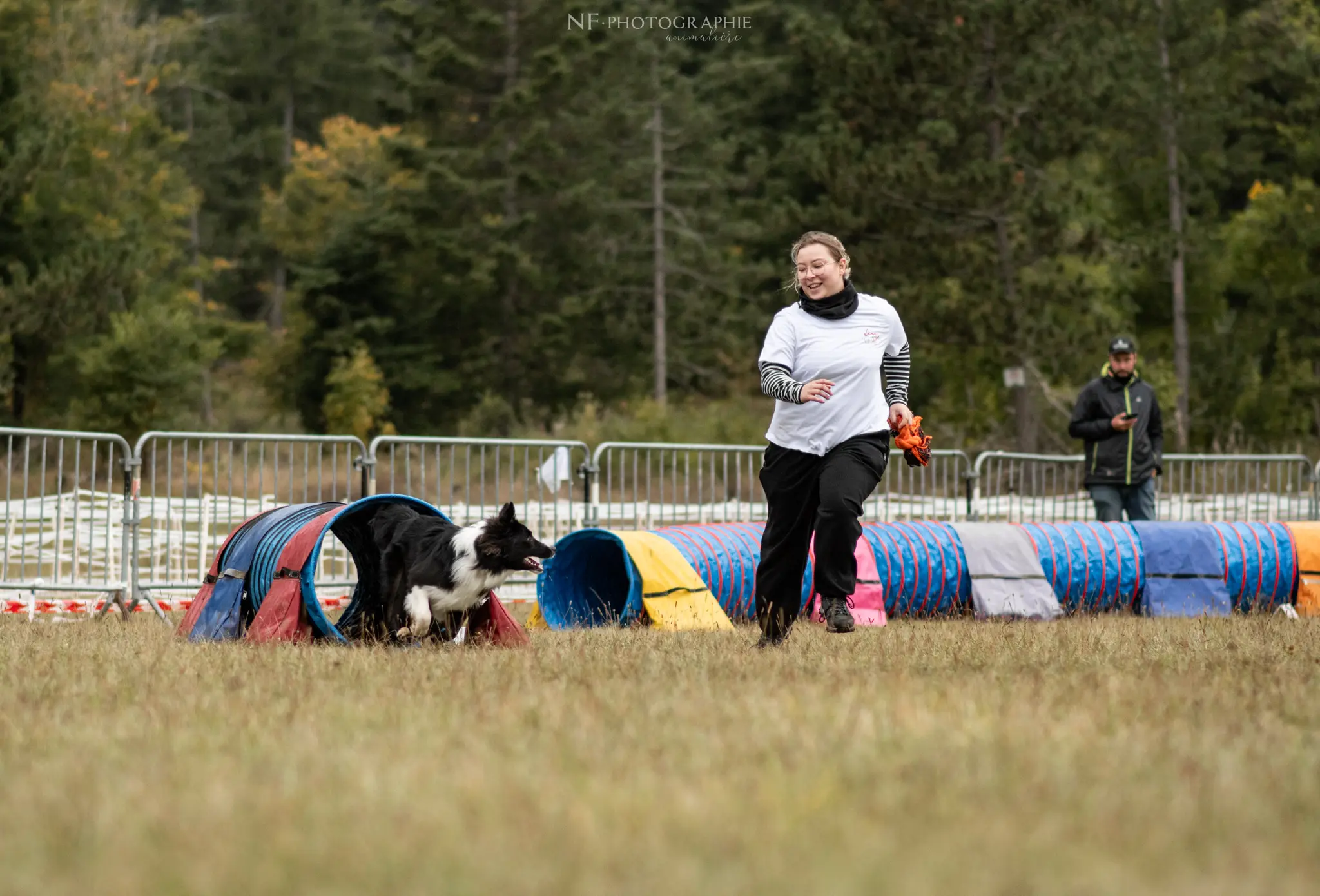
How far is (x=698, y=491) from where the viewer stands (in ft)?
48.3

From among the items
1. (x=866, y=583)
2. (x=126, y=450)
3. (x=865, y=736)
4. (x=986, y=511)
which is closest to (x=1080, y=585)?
(x=866, y=583)

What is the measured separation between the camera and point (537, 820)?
3072 mm

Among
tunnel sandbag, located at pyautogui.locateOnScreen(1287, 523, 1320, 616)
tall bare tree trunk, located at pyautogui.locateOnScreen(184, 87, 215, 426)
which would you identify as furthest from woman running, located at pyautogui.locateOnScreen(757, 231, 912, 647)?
tall bare tree trunk, located at pyautogui.locateOnScreen(184, 87, 215, 426)

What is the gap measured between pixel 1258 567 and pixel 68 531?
10.4m

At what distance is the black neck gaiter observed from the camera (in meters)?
6.79

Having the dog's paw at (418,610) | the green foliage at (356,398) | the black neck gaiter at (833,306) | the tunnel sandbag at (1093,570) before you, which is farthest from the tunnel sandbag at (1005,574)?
the green foliage at (356,398)

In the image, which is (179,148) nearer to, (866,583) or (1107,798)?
(866,583)

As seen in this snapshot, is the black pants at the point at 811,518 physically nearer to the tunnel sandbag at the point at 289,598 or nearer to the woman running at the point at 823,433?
the woman running at the point at 823,433

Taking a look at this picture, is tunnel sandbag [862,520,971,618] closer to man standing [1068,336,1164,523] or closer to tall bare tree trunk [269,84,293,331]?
man standing [1068,336,1164,523]

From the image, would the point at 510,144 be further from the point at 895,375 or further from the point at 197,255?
the point at 895,375

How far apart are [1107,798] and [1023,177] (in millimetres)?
24408

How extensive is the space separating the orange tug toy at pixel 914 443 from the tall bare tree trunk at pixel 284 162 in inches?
1607

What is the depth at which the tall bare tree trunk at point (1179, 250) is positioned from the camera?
2931 centimetres

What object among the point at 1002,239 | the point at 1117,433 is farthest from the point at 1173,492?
the point at 1002,239
